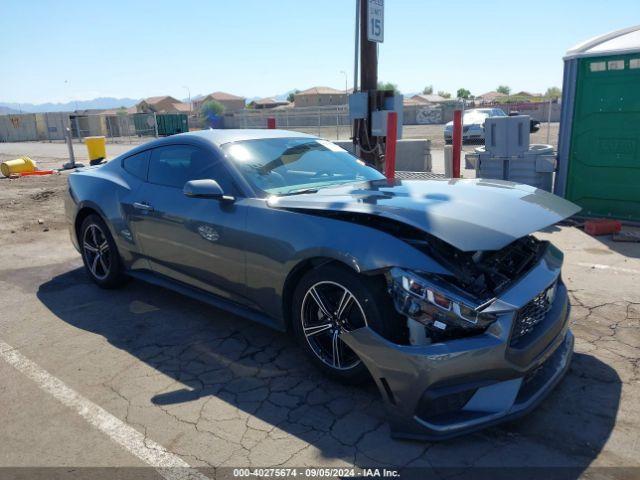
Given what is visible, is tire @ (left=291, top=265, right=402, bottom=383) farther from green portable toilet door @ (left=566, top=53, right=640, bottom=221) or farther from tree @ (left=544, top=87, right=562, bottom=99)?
tree @ (left=544, top=87, right=562, bottom=99)

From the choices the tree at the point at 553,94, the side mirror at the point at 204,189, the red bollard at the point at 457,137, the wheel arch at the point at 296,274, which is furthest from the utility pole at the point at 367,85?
the tree at the point at 553,94

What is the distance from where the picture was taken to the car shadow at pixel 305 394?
2.62m

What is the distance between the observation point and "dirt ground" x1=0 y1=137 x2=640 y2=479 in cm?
262

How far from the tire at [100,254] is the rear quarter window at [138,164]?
23.8 inches

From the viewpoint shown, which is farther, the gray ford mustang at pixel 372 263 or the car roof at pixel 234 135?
the car roof at pixel 234 135

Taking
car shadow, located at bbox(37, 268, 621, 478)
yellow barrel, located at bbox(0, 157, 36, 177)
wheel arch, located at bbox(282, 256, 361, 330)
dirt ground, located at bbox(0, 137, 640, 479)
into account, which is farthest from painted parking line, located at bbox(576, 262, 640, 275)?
yellow barrel, located at bbox(0, 157, 36, 177)

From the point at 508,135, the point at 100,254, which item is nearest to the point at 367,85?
A: the point at 508,135

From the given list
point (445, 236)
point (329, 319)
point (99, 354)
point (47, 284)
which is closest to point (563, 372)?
point (445, 236)

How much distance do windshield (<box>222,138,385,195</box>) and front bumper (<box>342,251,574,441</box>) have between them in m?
1.53

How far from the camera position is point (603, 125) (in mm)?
7230

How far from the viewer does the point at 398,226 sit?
301cm

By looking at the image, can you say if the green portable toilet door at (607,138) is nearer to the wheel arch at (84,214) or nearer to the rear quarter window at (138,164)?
the rear quarter window at (138,164)

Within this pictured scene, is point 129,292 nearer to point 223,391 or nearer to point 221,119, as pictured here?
point 223,391

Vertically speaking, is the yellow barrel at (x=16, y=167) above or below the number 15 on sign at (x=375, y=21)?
below
